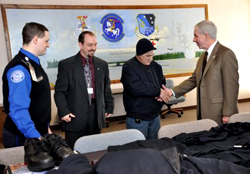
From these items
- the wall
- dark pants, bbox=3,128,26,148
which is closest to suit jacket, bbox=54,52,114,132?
dark pants, bbox=3,128,26,148

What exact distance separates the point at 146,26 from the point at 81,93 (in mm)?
4160

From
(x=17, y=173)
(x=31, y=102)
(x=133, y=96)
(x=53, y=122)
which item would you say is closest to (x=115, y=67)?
(x=53, y=122)

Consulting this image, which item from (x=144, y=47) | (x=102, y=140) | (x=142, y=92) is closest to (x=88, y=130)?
(x=142, y=92)

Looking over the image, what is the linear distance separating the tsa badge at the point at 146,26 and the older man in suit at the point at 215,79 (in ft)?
11.9

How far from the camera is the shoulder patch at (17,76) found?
1837 millimetres

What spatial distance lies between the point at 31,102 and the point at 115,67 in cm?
427

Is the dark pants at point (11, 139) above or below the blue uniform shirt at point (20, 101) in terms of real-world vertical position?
below

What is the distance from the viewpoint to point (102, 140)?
196cm

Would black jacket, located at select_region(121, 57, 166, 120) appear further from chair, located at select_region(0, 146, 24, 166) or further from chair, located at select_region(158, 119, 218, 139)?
chair, located at select_region(0, 146, 24, 166)

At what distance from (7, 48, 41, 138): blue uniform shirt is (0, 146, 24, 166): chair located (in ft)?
0.39

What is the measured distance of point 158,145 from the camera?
165 cm

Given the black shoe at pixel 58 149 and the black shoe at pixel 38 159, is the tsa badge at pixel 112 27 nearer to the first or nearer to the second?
the black shoe at pixel 58 149

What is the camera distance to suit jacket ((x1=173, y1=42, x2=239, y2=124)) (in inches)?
104

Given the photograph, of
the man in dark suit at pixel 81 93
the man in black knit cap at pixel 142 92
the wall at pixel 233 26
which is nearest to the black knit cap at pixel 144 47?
the man in black knit cap at pixel 142 92
